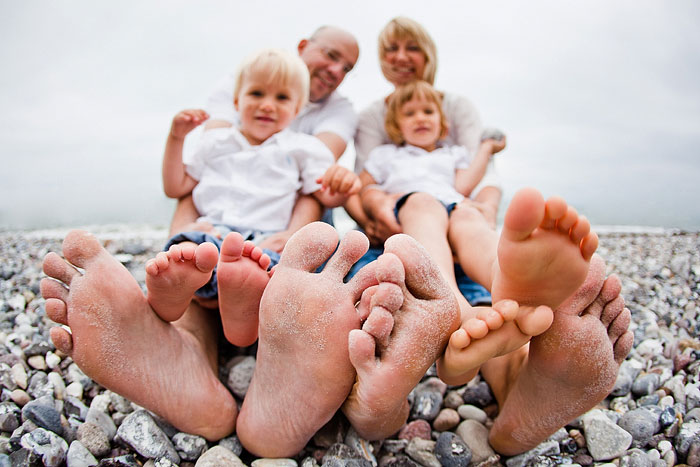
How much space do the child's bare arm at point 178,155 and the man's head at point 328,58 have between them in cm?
90

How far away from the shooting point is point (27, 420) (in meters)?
1.06

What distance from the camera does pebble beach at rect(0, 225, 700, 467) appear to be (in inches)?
38.9

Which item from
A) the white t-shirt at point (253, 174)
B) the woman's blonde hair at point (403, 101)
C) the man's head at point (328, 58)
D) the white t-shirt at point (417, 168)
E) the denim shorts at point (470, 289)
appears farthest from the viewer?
the man's head at point (328, 58)

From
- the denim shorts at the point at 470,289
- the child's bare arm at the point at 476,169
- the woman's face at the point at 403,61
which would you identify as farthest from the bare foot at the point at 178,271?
Answer: the woman's face at the point at 403,61

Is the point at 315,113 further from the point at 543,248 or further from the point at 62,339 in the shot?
the point at 543,248

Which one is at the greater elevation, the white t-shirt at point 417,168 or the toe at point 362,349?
the white t-shirt at point 417,168

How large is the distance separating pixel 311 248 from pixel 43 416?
29.5 inches

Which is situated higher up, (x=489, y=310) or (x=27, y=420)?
(x=489, y=310)

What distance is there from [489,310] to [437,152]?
1455 mm

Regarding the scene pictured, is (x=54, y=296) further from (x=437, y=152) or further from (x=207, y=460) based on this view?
(x=437, y=152)

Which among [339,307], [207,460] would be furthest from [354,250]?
[207,460]

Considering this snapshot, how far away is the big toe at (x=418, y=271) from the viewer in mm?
848

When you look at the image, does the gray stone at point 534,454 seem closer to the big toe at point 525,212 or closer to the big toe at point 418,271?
the big toe at point 418,271

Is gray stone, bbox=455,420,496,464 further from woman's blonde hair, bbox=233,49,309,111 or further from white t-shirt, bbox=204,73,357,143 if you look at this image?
white t-shirt, bbox=204,73,357,143
